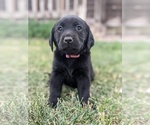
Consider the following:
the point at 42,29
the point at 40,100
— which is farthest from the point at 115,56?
the point at 40,100

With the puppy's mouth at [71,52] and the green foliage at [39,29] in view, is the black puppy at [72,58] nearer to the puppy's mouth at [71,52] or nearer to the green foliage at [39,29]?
the puppy's mouth at [71,52]

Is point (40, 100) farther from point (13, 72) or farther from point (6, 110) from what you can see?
point (13, 72)

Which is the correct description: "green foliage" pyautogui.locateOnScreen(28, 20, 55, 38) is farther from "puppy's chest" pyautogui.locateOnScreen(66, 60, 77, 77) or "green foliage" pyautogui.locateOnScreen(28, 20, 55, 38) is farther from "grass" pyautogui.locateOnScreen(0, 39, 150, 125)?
"puppy's chest" pyautogui.locateOnScreen(66, 60, 77, 77)

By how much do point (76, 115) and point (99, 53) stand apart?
85.1 inches

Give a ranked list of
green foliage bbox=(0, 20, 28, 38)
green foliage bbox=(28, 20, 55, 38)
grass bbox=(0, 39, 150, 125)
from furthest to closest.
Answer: green foliage bbox=(28, 20, 55, 38)
green foliage bbox=(0, 20, 28, 38)
grass bbox=(0, 39, 150, 125)

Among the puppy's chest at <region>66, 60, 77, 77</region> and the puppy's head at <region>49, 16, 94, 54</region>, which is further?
the puppy's chest at <region>66, 60, 77, 77</region>

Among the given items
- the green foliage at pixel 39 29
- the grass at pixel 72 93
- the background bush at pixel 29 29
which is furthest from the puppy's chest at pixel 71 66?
the green foliage at pixel 39 29

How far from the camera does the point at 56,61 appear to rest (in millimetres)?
1874

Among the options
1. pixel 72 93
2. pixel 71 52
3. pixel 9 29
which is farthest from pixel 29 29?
pixel 71 52

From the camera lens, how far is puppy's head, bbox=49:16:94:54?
1.65 m

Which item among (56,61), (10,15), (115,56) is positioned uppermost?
(56,61)

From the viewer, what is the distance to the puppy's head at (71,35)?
165 centimetres

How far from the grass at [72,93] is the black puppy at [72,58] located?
0.07 metres

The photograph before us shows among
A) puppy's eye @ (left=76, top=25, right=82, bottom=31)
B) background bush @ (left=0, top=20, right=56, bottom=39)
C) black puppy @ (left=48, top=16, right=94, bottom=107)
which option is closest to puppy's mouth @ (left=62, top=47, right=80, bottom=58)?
black puppy @ (left=48, top=16, right=94, bottom=107)
